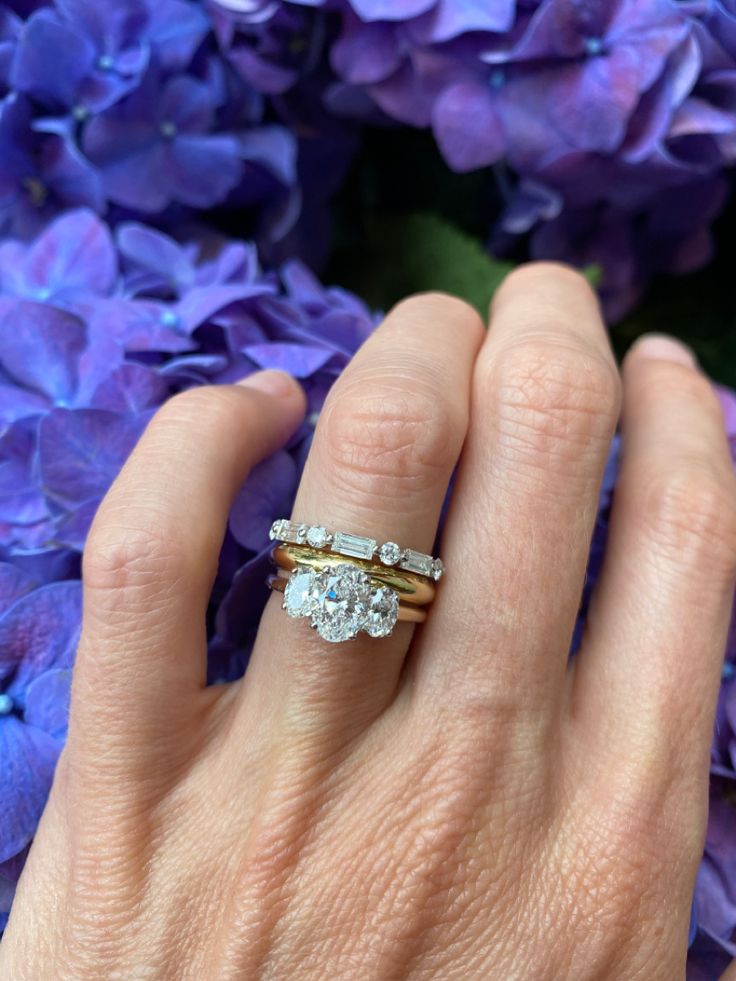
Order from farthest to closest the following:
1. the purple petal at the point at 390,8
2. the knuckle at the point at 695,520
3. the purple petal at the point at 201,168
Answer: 1. the purple petal at the point at 201,168
2. the purple petal at the point at 390,8
3. the knuckle at the point at 695,520

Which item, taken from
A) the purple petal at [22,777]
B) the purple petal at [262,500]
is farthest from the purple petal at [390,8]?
the purple petal at [22,777]

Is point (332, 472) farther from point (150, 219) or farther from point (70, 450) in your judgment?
point (150, 219)

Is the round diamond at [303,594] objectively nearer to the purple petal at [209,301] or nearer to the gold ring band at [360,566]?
the gold ring band at [360,566]

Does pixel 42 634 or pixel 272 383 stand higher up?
pixel 272 383

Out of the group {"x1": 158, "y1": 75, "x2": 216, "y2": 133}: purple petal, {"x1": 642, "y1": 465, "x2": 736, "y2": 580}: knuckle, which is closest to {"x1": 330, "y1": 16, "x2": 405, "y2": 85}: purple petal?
{"x1": 158, "y1": 75, "x2": 216, "y2": 133}: purple petal

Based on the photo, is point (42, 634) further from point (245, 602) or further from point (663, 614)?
point (663, 614)

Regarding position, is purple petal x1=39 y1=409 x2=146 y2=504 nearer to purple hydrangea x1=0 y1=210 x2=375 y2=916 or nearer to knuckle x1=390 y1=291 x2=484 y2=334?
purple hydrangea x1=0 y1=210 x2=375 y2=916

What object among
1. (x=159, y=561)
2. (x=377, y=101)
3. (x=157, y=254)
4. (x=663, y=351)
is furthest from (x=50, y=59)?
(x=663, y=351)
